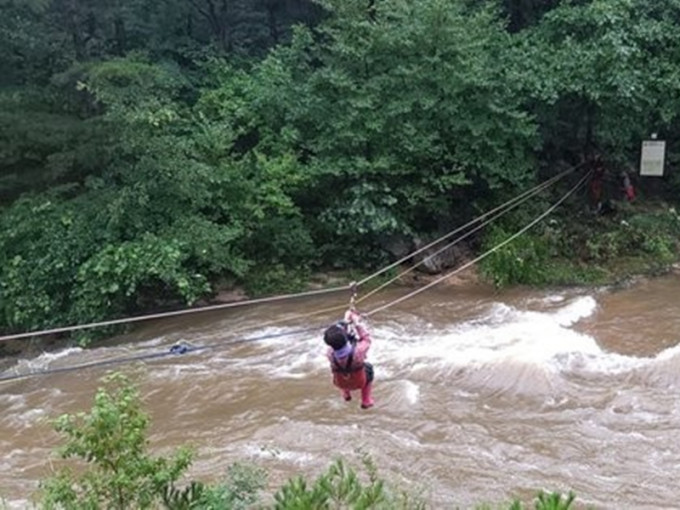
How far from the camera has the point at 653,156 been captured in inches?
535

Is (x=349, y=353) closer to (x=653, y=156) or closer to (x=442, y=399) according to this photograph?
(x=442, y=399)

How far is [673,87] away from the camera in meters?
12.2

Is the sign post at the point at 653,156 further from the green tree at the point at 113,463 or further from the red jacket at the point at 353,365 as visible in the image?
the green tree at the point at 113,463

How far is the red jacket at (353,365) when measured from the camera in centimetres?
622

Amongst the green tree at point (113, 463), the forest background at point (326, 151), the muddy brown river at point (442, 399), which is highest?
the forest background at point (326, 151)

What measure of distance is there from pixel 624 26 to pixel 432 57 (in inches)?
122

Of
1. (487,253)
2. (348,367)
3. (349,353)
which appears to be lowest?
(348,367)

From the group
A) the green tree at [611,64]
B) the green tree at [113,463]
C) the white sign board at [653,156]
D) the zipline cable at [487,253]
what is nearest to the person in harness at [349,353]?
the green tree at [113,463]

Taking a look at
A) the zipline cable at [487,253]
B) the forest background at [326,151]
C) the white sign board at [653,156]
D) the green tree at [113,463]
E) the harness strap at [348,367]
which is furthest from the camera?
the white sign board at [653,156]

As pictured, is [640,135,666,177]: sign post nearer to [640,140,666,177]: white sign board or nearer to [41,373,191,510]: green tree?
[640,140,666,177]: white sign board

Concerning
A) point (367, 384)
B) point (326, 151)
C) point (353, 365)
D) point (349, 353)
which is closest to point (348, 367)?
point (353, 365)

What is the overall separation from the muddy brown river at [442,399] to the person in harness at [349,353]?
0.92 metres

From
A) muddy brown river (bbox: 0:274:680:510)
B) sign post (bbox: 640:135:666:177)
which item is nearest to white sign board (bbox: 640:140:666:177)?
sign post (bbox: 640:135:666:177)

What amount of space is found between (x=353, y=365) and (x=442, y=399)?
7.50ft
